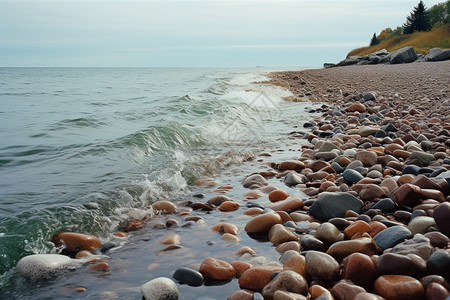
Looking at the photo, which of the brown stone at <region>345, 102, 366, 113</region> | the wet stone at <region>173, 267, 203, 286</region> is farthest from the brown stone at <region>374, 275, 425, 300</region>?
the brown stone at <region>345, 102, 366, 113</region>

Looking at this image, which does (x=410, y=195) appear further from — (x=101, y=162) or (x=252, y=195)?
(x=101, y=162)

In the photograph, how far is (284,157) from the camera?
493 cm

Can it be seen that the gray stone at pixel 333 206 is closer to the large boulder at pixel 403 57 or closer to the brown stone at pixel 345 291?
the brown stone at pixel 345 291

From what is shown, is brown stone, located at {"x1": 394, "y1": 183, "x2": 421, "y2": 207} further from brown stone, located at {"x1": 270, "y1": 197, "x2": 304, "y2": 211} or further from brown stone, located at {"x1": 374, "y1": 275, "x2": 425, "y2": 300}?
brown stone, located at {"x1": 374, "y1": 275, "x2": 425, "y2": 300}

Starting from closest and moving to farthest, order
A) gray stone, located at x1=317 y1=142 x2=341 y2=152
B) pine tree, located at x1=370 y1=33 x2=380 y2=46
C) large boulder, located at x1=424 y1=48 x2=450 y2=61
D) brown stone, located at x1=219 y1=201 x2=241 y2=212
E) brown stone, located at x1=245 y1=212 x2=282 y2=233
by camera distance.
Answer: brown stone, located at x1=245 y1=212 x2=282 y2=233
brown stone, located at x1=219 y1=201 x2=241 y2=212
gray stone, located at x1=317 y1=142 x2=341 y2=152
large boulder, located at x1=424 y1=48 x2=450 y2=61
pine tree, located at x1=370 y1=33 x2=380 y2=46

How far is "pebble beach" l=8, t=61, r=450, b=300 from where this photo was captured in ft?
5.88

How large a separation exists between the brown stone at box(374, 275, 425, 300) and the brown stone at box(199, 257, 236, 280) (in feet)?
2.53

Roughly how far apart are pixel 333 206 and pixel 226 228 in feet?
2.86

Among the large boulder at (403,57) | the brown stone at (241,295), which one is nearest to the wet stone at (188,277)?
the brown stone at (241,295)

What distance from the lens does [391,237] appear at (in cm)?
211

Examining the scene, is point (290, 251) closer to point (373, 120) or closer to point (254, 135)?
point (254, 135)

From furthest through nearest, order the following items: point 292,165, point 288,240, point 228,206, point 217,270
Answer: point 292,165
point 228,206
point 288,240
point 217,270

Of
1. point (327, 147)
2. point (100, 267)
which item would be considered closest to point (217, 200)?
point (100, 267)

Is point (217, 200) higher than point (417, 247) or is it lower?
lower
